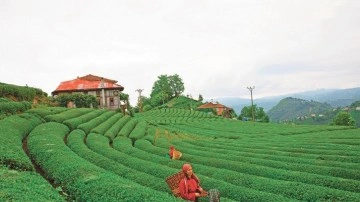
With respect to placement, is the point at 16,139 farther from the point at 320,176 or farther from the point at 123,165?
the point at 320,176

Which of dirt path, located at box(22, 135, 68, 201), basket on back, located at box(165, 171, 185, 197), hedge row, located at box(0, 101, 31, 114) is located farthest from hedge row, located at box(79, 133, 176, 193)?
hedge row, located at box(0, 101, 31, 114)

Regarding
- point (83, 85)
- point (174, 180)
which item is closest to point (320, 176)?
point (174, 180)

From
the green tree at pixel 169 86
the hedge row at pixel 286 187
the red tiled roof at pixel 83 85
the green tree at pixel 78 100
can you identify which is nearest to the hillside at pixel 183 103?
the green tree at pixel 169 86

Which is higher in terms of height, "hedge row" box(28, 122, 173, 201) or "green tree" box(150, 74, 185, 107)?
"green tree" box(150, 74, 185, 107)

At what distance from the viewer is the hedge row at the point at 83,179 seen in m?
10.5

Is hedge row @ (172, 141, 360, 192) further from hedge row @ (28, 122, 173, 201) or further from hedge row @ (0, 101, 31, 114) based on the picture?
hedge row @ (0, 101, 31, 114)

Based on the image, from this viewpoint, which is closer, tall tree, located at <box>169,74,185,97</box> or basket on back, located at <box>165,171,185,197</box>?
basket on back, located at <box>165,171,185,197</box>

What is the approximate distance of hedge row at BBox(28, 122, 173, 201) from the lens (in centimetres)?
1051

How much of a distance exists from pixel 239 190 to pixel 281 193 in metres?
1.74

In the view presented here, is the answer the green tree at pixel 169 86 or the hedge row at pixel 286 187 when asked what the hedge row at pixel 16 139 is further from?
the green tree at pixel 169 86

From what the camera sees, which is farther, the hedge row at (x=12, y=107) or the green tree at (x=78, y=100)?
the green tree at (x=78, y=100)

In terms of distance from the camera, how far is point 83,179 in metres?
12.6

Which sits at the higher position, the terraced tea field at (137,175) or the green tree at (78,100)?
the green tree at (78,100)

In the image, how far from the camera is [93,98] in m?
61.9
